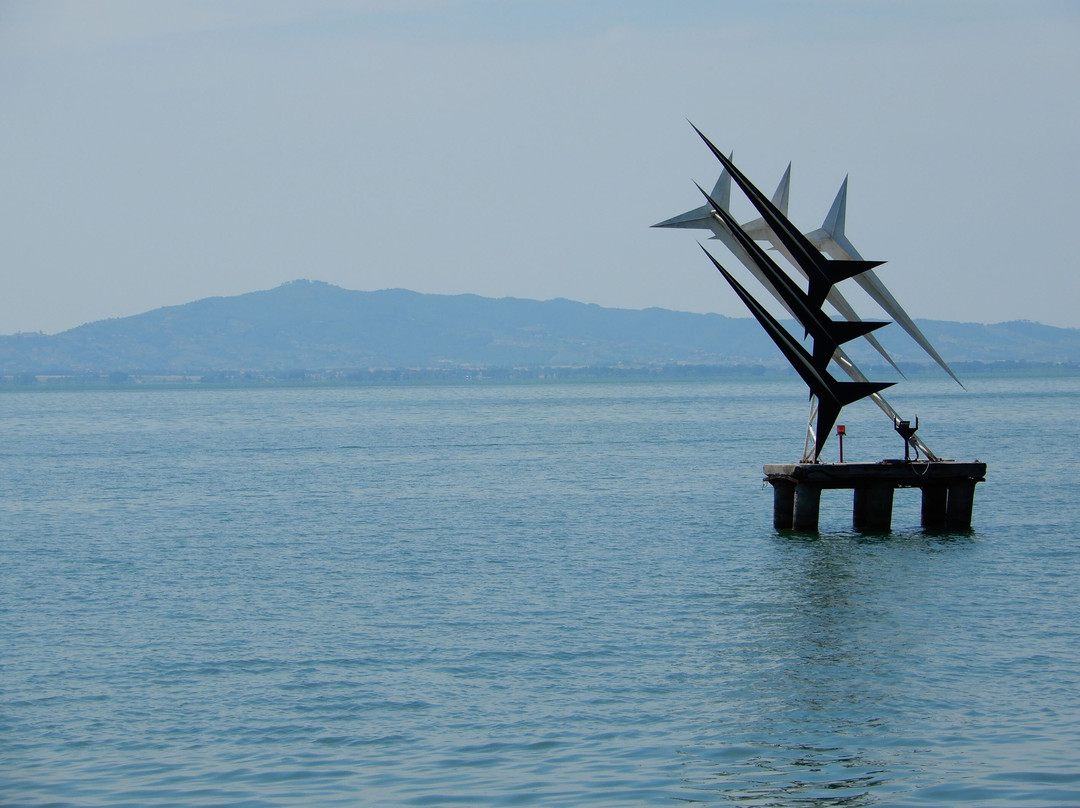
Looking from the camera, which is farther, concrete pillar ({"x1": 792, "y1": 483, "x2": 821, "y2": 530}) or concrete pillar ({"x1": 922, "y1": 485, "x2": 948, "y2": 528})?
concrete pillar ({"x1": 922, "y1": 485, "x2": 948, "y2": 528})

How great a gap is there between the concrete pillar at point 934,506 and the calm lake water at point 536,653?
803 mm

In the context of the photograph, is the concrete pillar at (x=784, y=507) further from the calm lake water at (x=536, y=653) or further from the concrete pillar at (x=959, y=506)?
the concrete pillar at (x=959, y=506)

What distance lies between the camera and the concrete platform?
36.8 metres

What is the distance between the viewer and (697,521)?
4553 cm

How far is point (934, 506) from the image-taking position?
39750 mm

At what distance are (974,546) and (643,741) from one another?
20.9m

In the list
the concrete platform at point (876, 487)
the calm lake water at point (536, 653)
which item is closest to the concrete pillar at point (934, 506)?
the concrete platform at point (876, 487)

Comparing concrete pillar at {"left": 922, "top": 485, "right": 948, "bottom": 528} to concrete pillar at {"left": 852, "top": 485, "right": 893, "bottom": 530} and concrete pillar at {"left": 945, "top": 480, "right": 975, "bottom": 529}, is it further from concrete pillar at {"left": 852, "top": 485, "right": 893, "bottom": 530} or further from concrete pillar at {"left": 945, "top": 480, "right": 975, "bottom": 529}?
concrete pillar at {"left": 852, "top": 485, "right": 893, "bottom": 530}

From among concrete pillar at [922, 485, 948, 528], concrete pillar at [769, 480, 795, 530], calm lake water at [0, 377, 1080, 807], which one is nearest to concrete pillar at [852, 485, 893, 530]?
calm lake water at [0, 377, 1080, 807]

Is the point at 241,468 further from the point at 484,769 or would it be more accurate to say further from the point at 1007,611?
the point at 484,769

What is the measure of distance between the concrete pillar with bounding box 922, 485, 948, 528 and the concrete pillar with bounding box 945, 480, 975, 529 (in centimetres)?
47

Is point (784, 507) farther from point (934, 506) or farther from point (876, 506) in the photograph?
point (934, 506)

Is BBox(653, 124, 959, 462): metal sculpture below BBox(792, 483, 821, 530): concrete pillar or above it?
above

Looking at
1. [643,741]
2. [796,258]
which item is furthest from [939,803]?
[796,258]
